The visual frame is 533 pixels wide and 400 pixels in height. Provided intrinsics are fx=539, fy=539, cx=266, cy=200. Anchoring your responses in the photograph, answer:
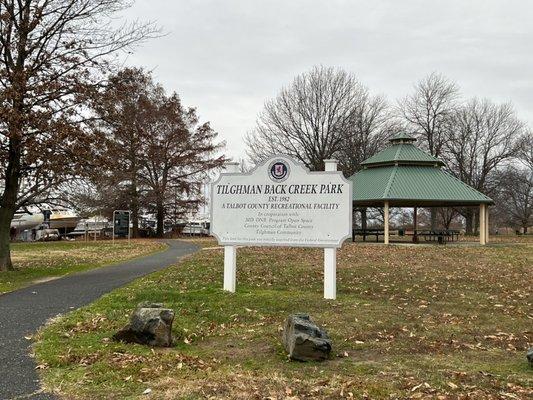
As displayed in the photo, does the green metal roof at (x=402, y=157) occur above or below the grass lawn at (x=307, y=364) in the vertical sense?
above

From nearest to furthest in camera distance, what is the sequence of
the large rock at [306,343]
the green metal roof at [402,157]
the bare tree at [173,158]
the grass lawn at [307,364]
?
the grass lawn at [307,364], the large rock at [306,343], the green metal roof at [402,157], the bare tree at [173,158]

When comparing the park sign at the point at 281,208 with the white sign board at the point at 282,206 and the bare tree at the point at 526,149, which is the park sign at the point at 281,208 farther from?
the bare tree at the point at 526,149

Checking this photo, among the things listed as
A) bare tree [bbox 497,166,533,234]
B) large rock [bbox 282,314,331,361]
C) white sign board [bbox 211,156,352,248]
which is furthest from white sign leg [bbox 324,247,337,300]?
bare tree [bbox 497,166,533,234]

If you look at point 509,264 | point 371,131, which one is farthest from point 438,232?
point 371,131

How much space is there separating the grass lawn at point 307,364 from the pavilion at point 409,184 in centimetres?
1843

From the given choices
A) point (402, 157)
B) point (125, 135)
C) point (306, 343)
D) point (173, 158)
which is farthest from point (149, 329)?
point (173, 158)

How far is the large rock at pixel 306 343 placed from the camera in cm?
602

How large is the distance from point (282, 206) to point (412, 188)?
22737 mm

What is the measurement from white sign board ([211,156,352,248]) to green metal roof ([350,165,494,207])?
67.9 feet

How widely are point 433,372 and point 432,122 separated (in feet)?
169

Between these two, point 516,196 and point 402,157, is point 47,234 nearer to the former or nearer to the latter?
point 402,157

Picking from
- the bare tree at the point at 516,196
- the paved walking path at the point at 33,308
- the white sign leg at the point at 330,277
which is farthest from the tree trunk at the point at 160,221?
the white sign leg at the point at 330,277

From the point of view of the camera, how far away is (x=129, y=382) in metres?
5.29

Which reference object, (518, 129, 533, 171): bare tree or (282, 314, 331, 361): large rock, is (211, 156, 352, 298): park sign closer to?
(282, 314, 331, 361): large rock
